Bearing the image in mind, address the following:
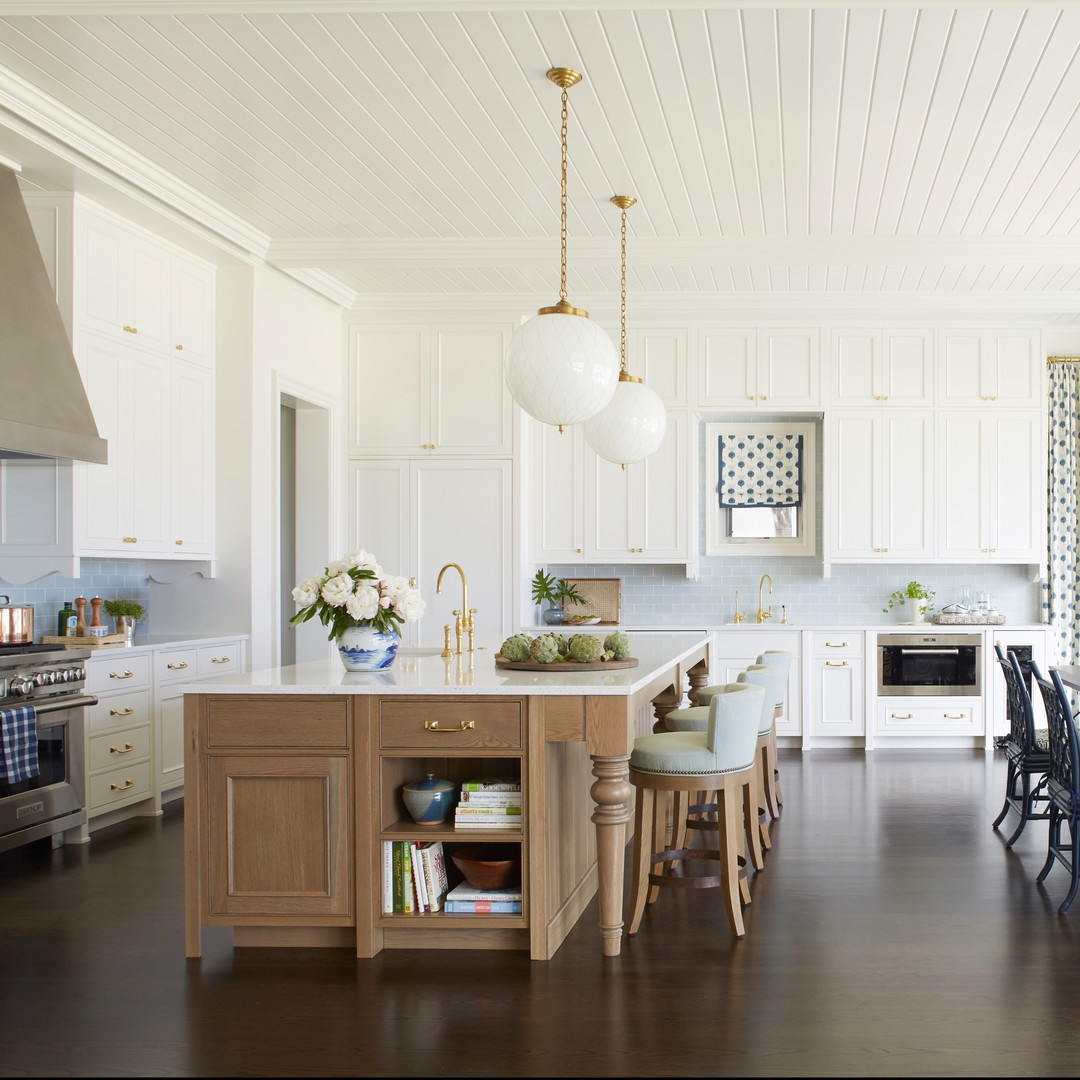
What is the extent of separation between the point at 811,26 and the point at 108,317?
3485 millimetres

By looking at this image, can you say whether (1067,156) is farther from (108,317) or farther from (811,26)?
(108,317)

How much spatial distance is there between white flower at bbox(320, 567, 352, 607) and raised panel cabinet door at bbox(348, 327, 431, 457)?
400 cm

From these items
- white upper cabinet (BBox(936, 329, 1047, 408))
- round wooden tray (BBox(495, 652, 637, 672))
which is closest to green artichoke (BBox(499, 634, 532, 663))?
round wooden tray (BBox(495, 652, 637, 672))

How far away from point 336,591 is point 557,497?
425 centimetres

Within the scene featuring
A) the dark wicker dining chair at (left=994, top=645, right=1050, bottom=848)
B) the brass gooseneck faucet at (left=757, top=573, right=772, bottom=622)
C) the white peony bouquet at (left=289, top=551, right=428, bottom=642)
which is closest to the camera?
the white peony bouquet at (left=289, top=551, right=428, bottom=642)

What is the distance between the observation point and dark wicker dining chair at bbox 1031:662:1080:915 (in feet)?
12.9

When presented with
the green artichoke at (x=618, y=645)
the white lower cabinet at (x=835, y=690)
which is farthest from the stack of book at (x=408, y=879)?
the white lower cabinet at (x=835, y=690)

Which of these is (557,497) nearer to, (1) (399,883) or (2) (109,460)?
(2) (109,460)

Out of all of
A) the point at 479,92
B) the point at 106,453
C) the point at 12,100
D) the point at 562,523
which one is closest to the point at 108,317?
the point at 106,453

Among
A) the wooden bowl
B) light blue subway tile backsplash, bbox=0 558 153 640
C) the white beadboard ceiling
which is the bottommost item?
the wooden bowl

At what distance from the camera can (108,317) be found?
17.8 feet

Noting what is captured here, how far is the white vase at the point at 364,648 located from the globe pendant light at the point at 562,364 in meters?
1.02

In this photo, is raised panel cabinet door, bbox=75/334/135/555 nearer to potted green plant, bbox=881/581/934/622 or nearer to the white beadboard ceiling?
the white beadboard ceiling

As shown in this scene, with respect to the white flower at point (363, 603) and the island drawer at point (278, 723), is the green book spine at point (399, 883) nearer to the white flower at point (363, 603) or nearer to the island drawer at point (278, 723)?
the island drawer at point (278, 723)
